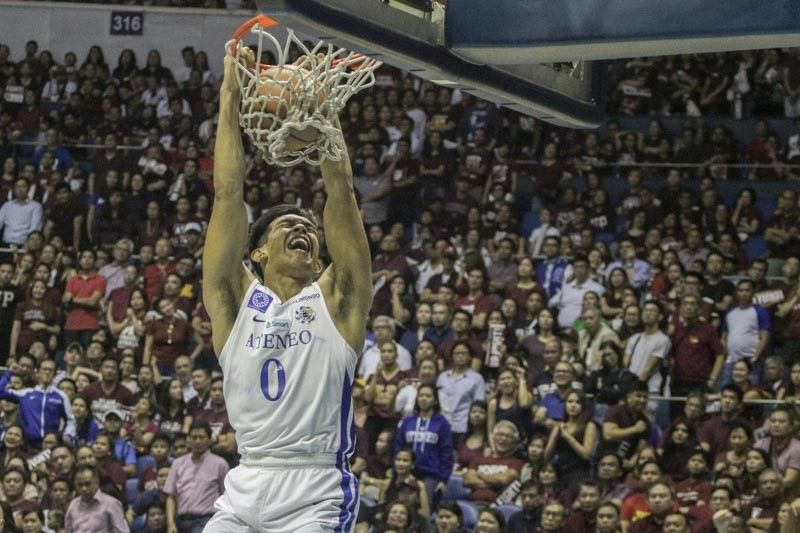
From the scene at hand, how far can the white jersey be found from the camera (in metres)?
5.23

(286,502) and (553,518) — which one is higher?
(286,502)

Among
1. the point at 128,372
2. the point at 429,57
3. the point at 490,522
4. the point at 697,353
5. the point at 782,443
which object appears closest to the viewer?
the point at 429,57

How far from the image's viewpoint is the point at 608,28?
16.0 ft

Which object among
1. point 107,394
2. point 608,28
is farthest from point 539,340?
point 608,28

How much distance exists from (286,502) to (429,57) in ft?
5.77

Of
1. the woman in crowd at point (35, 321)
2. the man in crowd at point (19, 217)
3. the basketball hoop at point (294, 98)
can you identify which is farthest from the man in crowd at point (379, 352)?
the basketball hoop at point (294, 98)

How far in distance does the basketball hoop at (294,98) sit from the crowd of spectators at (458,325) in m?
3.12

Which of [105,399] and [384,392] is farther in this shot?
[105,399]

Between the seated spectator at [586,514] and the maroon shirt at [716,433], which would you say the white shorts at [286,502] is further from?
the maroon shirt at [716,433]

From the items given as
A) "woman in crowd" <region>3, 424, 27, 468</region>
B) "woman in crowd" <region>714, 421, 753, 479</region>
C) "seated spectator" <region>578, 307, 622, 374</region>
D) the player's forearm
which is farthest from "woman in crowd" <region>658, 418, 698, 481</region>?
the player's forearm

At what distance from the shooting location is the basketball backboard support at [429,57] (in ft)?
15.8

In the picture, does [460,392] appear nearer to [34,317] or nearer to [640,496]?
[640,496]

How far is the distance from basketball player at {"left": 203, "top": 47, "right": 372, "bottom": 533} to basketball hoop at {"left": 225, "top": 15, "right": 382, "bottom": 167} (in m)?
0.11

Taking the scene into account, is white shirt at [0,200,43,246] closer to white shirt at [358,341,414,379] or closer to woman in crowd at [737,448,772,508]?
white shirt at [358,341,414,379]
